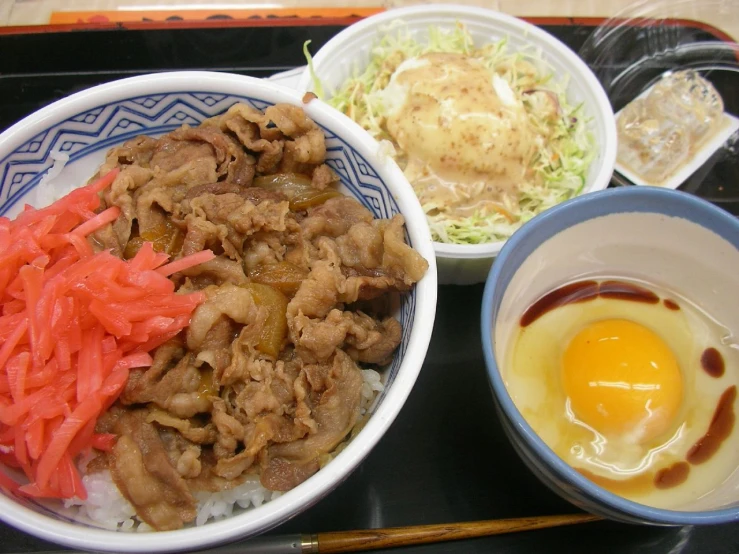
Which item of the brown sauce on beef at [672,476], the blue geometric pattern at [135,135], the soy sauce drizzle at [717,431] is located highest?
the blue geometric pattern at [135,135]

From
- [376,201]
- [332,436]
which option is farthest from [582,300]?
[332,436]

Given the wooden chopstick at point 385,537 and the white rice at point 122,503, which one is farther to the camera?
the wooden chopstick at point 385,537

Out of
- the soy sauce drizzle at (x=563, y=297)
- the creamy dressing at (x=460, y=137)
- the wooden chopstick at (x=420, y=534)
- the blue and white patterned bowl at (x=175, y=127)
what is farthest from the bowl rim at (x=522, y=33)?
the wooden chopstick at (x=420, y=534)

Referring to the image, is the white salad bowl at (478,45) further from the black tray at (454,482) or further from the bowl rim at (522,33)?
the black tray at (454,482)

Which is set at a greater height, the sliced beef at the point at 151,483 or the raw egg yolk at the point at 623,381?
the sliced beef at the point at 151,483

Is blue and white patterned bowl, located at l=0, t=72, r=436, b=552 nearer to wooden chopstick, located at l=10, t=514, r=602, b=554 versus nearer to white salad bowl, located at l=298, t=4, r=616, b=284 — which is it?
wooden chopstick, located at l=10, t=514, r=602, b=554

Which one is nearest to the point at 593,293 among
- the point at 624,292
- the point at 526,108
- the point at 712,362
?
the point at 624,292
